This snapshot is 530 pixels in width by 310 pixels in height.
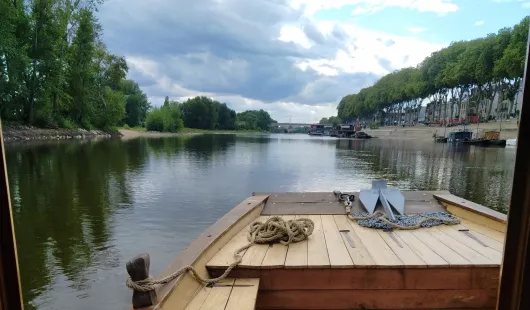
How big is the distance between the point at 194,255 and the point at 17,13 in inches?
1529

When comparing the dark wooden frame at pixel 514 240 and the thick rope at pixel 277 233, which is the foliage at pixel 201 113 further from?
the dark wooden frame at pixel 514 240

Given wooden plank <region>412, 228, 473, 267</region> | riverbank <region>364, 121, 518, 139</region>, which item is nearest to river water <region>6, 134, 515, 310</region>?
wooden plank <region>412, 228, 473, 267</region>

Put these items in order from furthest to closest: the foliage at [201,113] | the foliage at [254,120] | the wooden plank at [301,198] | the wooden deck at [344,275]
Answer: the foliage at [254,120] → the foliage at [201,113] → the wooden plank at [301,198] → the wooden deck at [344,275]

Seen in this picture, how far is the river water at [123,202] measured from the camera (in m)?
5.42

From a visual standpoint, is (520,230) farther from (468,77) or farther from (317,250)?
(468,77)

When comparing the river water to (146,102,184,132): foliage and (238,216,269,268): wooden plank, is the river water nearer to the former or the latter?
(238,216,269,268): wooden plank

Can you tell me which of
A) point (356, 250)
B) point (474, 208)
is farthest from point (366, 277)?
point (474, 208)

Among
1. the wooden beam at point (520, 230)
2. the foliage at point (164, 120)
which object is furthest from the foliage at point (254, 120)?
the wooden beam at point (520, 230)

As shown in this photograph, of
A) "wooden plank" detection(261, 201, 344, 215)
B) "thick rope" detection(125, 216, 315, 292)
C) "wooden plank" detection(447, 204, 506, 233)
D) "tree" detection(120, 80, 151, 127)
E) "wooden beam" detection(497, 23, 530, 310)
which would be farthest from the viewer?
"tree" detection(120, 80, 151, 127)

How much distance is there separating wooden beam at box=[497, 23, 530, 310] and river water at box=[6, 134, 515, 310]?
135 millimetres

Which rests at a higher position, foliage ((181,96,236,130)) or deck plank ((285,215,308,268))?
foliage ((181,96,236,130))

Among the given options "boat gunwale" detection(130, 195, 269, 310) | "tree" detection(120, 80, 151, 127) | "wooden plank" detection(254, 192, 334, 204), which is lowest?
"wooden plank" detection(254, 192, 334, 204)

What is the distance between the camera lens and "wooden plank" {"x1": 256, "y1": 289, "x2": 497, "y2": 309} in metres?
2.61

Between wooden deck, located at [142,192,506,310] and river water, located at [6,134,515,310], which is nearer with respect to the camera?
wooden deck, located at [142,192,506,310]
